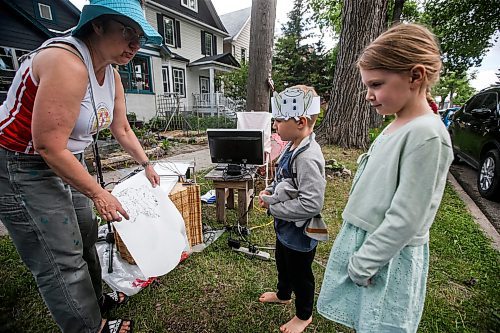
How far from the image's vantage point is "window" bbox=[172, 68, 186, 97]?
14.4 m

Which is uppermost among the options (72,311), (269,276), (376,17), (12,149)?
(376,17)

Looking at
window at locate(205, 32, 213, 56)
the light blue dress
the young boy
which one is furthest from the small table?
window at locate(205, 32, 213, 56)

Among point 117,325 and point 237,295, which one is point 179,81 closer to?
point 237,295

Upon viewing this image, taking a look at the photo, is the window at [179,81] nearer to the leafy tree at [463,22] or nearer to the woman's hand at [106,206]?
the leafy tree at [463,22]

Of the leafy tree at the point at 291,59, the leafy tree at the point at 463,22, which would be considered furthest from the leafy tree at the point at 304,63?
the leafy tree at the point at 463,22

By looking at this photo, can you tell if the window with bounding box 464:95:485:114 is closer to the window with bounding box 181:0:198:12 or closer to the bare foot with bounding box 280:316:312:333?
the bare foot with bounding box 280:316:312:333

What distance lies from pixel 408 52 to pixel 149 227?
64.9 inches

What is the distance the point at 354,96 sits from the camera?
21.0 ft

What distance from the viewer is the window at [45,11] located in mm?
9781

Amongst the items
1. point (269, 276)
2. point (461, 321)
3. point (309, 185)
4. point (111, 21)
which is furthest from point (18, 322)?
point (461, 321)

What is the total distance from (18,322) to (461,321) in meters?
3.14

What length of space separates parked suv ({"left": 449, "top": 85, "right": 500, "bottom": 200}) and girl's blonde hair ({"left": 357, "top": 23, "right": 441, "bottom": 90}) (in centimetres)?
413

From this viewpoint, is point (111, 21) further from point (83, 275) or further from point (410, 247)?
point (410, 247)

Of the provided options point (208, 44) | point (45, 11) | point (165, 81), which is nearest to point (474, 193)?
point (165, 81)
